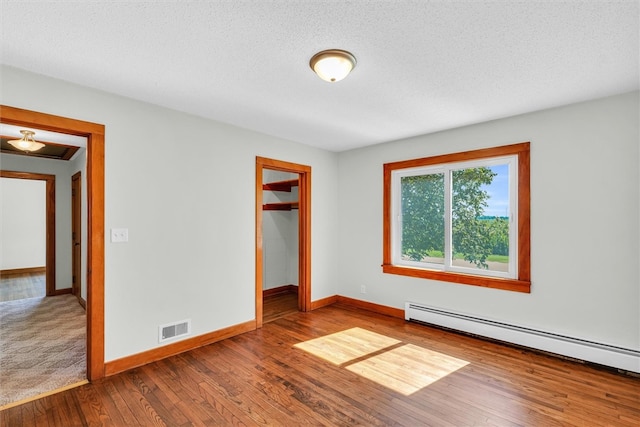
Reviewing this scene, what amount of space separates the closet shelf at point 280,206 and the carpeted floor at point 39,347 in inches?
121

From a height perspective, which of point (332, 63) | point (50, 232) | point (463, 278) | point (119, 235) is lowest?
point (463, 278)

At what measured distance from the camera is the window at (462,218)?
3311mm

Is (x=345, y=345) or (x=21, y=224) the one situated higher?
(x=21, y=224)

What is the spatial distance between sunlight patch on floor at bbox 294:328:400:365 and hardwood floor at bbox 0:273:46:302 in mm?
5391

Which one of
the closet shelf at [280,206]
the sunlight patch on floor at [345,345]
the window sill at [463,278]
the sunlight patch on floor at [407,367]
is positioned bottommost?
the sunlight patch on floor at [345,345]

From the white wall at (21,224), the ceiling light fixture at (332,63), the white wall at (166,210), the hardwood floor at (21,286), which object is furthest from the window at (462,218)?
the white wall at (21,224)

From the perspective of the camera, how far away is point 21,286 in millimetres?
6160

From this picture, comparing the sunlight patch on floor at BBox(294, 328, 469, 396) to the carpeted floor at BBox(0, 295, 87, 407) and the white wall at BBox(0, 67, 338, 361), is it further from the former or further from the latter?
the carpeted floor at BBox(0, 295, 87, 407)

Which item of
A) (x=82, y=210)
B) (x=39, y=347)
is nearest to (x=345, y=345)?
(x=39, y=347)

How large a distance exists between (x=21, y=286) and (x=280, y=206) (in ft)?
18.3

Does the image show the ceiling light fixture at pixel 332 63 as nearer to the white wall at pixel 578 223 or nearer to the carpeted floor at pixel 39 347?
the white wall at pixel 578 223

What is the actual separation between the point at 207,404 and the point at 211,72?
248cm

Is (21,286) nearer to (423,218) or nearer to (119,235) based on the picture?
(119,235)

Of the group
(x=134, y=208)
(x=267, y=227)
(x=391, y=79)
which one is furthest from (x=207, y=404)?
(x=267, y=227)
